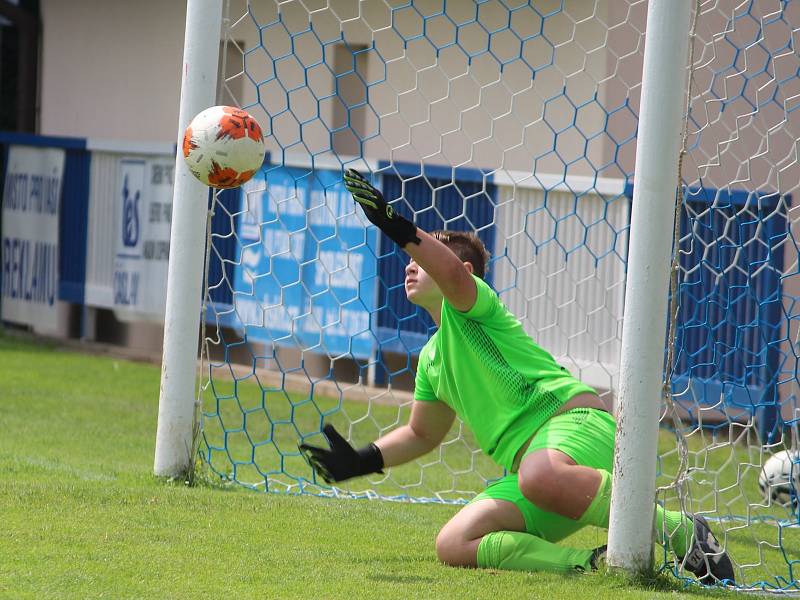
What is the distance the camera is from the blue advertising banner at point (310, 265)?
9.26m

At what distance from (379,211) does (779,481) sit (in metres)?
3.04

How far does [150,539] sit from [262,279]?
546 cm

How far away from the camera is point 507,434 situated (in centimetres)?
443

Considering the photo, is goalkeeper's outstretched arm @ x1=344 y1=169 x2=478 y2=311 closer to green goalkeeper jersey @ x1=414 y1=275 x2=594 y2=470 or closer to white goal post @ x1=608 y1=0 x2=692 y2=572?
green goalkeeper jersey @ x1=414 y1=275 x2=594 y2=470

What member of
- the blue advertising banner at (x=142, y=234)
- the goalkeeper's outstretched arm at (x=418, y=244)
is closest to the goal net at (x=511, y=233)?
the blue advertising banner at (x=142, y=234)

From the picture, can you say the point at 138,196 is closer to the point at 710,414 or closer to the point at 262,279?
the point at 262,279

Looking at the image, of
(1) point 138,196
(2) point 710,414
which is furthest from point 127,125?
(2) point 710,414

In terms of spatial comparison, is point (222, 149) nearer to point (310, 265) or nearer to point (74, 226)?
point (310, 265)

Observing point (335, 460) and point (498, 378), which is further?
point (335, 460)

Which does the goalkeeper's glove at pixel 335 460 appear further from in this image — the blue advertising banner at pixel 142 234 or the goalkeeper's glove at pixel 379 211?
the blue advertising banner at pixel 142 234

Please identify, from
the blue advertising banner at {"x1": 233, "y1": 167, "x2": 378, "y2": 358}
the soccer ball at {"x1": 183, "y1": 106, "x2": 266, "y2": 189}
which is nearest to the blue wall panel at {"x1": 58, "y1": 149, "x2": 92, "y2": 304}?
the blue advertising banner at {"x1": 233, "y1": 167, "x2": 378, "y2": 358}

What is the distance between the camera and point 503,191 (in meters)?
8.80

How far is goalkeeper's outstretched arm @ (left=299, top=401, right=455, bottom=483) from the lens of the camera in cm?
451

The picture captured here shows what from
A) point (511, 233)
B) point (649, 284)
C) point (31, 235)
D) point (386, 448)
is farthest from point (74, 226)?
point (649, 284)
